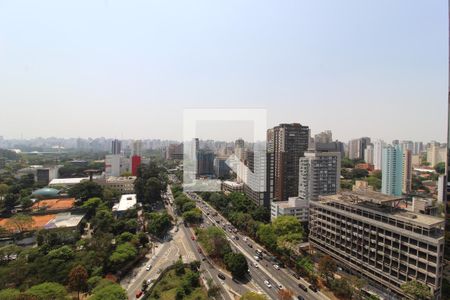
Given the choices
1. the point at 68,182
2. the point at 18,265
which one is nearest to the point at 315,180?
the point at 18,265

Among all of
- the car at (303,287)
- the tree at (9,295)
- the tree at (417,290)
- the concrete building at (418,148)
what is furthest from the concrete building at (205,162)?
the concrete building at (418,148)

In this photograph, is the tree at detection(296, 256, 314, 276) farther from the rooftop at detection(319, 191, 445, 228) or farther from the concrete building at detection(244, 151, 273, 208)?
the concrete building at detection(244, 151, 273, 208)

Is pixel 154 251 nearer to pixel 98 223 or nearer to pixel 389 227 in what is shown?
pixel 98 223

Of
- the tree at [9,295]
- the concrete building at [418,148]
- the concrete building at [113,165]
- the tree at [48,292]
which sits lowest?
the tree at [48,292]

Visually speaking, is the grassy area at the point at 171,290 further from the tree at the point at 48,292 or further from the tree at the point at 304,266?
the tree at the point at 304,266

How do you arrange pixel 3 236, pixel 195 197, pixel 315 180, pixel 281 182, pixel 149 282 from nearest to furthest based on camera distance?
pixel 149 282 → pixel 3 236 → pixel 315 180 → pixel 281 182 → pixel 195 197

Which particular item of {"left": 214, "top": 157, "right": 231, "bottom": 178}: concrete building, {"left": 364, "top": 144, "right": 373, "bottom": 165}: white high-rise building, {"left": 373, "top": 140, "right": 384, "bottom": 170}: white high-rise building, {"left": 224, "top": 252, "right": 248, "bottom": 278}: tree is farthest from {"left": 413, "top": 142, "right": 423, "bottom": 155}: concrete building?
{"left": 224, "top": 252, "right": 248, "bottom": 278}: tree

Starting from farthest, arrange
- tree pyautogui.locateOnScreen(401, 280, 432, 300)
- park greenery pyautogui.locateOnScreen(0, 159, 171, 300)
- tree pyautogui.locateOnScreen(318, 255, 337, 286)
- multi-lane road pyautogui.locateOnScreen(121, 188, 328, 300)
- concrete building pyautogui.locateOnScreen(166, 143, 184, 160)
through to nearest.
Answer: concrete building pyautogui.locateOnScreen(166, 143, 184, 160)
tree pyautogui.locateOnScreen(318, 255, 337, 286)
multi-lane road pyautogui.locateOnScreen(121, 188, 328, 300)
park greenery pyautogui.locateOnScreen(0, 159, 171, 300)
tree pyautogui.locateOnScreen(401, 280, 432, 300)
